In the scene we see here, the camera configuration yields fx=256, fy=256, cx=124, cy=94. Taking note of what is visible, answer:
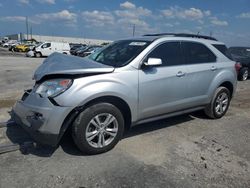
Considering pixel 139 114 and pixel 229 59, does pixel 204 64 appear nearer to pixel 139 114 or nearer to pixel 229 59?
pixel 229 59

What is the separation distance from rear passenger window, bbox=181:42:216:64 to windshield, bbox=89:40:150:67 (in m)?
0.92

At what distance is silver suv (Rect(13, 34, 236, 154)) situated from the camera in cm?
336

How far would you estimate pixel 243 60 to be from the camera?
12727 millimetres

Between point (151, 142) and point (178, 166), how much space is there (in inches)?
32.8

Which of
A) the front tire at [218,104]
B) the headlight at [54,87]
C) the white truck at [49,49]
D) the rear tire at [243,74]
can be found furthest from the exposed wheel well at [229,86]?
the white truck at [49,49]

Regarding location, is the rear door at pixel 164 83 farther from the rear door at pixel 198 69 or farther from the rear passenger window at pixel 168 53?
the rear door at pixel 198 69

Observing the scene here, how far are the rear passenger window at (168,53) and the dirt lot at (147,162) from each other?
4.29ft

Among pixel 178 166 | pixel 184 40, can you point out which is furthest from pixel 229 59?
pixel 178 166

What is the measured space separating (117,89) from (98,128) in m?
0.62

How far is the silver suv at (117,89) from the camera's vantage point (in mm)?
3357

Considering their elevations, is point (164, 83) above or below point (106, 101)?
above

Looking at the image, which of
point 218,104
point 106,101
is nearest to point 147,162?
point 106,101

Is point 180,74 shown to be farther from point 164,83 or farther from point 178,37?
point 178,37

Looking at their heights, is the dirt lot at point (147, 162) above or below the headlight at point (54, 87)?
below
